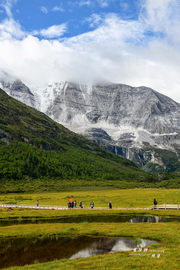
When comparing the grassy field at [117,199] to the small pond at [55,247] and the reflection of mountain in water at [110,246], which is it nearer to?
the reflection of mountain in water at [110,246]

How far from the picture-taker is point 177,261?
19.0 meters

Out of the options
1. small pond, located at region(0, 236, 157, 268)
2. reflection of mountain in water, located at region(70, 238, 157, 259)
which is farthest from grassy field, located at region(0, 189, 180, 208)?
small pond, located at region(0, 236, 157, 268)

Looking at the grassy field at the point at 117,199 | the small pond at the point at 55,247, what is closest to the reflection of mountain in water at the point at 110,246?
the small pond at the point at 55,247

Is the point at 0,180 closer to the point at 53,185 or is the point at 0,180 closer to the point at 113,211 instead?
the point at 53,185

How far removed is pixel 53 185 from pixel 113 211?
12067cm

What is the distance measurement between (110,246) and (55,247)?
5.85 meters

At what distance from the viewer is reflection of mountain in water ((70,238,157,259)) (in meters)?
24.6

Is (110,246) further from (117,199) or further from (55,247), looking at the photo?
(117,199)

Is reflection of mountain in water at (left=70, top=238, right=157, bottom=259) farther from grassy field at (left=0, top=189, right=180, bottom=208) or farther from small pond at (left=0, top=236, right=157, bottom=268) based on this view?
grassy field at (left=0, top=189, right=180, bottom=208)

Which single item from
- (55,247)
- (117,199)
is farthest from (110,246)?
(117,199)

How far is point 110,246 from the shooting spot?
26.5 meters

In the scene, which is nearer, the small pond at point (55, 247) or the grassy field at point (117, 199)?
the small pond at point (55, 247)

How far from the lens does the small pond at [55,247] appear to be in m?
23.8

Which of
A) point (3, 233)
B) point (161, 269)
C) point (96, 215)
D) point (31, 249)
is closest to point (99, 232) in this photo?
point (31, 249)
